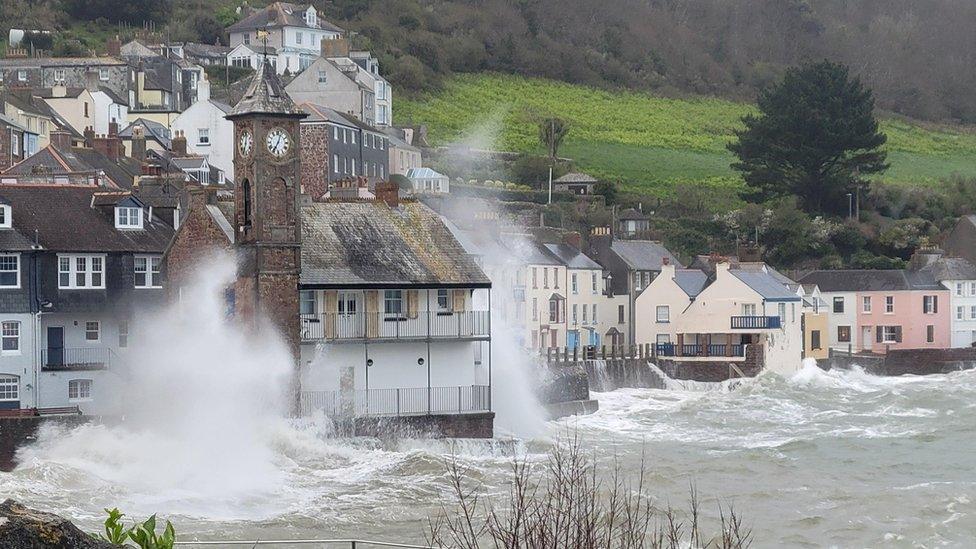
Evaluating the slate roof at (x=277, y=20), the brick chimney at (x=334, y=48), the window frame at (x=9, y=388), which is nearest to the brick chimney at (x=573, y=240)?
the window frame at (x=9, y=388)

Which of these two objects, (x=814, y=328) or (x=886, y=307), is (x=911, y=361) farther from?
(x=886, y=307)

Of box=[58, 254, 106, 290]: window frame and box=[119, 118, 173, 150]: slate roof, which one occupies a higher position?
box=[119, 118, 173, 150]: slate roof

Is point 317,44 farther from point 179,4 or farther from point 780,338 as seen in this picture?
point 780,338

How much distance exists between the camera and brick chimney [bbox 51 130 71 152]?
2810 inches

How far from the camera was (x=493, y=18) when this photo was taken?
484ft

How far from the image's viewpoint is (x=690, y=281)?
7800cm

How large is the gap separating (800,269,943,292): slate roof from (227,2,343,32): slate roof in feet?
149

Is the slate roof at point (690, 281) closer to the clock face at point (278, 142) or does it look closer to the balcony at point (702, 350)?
the balcony at point (702, 350)

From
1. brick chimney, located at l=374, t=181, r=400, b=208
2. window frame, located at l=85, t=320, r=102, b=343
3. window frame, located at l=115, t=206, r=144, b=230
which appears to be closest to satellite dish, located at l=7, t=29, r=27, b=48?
window frame, located at l=115, t=206, r=144, b=230

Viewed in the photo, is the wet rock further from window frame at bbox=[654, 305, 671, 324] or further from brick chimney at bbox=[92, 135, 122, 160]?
window frame at bbox=[654, 305, 671, 324]

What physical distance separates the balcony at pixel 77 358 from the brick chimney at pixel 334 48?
6764 centimetres

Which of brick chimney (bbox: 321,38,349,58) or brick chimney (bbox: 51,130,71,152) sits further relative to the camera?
brick chimney (bbox: 321,38,349,58)

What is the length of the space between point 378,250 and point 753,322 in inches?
1283

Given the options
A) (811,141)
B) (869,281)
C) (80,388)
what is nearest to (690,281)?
(869,281)
